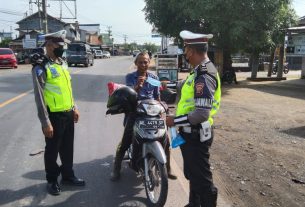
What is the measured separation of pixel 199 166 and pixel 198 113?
540mm

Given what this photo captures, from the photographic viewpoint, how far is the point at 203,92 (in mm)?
3678

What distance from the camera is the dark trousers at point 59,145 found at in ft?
16.3

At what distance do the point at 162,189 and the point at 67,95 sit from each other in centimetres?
→ 163

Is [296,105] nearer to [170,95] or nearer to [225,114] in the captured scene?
[225,114]

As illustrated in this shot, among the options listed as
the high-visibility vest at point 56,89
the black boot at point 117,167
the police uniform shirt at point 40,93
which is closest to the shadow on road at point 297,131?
the black boot at point 117,167

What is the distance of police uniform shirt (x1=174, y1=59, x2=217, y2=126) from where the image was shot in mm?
3693

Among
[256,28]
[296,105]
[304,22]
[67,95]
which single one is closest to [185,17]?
[256,28]

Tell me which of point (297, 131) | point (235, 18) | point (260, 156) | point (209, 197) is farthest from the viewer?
point (235, 18)

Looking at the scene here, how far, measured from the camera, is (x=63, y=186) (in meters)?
5.32

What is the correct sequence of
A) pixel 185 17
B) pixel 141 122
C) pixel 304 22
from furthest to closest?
1. pixel 304 22
2. pixel 185 17
3. pixel 141 122

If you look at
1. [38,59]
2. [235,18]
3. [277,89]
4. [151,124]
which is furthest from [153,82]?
[277,89]

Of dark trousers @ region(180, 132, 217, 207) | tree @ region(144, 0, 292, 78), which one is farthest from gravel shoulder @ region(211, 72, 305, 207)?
tree @ region(144, 0, 292, 78)

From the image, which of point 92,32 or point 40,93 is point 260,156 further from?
point 92,32

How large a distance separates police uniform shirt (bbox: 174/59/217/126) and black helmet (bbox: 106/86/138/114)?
133 cm
